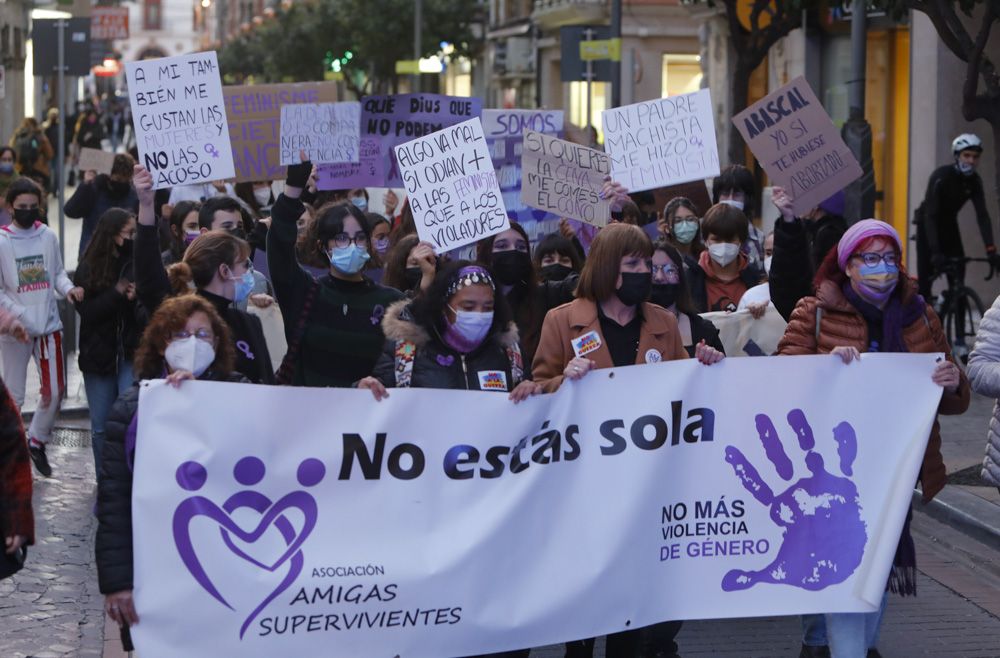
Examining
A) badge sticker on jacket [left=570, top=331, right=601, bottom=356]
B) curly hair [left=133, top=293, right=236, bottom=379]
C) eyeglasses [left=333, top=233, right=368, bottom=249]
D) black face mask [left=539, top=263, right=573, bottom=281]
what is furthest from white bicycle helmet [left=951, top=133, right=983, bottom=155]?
curly hair [left=133, top=293, right=236, bottom=379]

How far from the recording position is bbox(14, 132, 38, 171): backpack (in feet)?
86.5

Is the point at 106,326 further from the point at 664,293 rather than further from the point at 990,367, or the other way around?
the point at 990,367

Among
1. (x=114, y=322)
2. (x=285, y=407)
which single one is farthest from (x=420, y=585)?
(x=114, y=322)

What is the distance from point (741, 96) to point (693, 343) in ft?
40.8

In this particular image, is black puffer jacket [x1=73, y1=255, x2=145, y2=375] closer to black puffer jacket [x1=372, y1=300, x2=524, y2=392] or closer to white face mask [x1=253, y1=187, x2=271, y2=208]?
black puffer jacket [x1=372, y1=300, x2=524, y2=392]

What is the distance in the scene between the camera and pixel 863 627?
605 cm

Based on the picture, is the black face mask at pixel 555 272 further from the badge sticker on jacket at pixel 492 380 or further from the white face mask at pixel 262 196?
the white face mask at pixel 262 196

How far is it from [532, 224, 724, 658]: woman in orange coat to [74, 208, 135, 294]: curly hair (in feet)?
11.5

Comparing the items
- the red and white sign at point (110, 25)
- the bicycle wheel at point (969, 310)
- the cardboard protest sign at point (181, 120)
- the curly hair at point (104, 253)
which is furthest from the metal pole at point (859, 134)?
the red and white sign at point (110, 25)

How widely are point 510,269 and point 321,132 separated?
4.23m

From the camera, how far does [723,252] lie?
855 centimetres

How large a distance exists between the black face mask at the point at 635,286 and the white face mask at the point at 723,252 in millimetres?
2479

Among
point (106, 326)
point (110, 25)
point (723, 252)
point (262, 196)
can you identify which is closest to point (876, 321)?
point (723, 252)

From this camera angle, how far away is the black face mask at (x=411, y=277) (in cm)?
818
